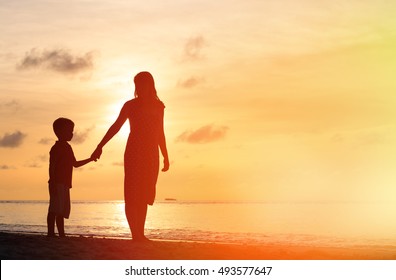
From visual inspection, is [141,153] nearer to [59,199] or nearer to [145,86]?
[145,86]

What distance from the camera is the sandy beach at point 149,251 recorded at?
10.3m

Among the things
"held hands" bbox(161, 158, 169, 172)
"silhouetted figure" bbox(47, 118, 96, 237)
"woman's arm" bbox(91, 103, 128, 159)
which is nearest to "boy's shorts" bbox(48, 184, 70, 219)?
"silhouetted figure" bbox(47, 118, 96, 237)

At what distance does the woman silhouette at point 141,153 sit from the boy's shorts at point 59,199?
7.09 feet

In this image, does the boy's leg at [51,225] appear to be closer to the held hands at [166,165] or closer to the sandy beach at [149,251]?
the sandy beach at [149,251]

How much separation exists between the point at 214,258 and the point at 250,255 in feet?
2.86

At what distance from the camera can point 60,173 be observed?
13.6 metres

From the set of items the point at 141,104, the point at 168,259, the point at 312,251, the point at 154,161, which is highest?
the point at 141,104

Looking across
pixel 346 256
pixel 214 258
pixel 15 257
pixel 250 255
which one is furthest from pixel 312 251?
pixel 15 257

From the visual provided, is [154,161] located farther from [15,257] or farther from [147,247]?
[15,257]

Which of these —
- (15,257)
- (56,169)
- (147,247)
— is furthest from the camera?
(56,169)

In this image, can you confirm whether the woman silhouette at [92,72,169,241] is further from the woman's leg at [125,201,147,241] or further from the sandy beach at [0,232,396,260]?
the sandy beach at [0,232,396,260]

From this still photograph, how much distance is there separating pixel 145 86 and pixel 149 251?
333 cm

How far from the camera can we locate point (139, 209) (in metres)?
11.9

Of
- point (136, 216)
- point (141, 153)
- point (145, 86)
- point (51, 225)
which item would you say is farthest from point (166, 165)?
point (51, 225)
